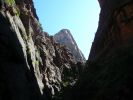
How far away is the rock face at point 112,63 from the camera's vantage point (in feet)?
62.2

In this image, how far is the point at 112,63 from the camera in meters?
22.1

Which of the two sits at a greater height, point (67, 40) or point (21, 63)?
point (67, 40)

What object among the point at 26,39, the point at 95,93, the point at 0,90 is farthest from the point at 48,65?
the point at 95,93

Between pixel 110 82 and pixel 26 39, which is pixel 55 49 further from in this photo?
pixel 110 82

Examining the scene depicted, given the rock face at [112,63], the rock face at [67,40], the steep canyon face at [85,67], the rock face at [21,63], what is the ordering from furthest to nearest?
the rock face at [67,40]
the rock face at [21,63]
the steep canyon face at [85,67]
the rock face at [112,63]

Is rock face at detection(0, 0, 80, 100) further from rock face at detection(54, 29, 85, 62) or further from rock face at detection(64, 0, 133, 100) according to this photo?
rock face at detection(54, 29, 85, 62)

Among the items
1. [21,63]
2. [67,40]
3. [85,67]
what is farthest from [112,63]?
[67,40]

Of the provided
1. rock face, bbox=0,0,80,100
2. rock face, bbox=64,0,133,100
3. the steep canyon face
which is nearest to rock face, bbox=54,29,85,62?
rock face, bbox=0,0,80,100

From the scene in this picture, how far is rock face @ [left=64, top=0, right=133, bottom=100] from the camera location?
19.0 metres

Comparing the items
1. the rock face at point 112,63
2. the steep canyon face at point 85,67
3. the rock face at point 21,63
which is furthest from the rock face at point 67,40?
the rock face at point 112,63

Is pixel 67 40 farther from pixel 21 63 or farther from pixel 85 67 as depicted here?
pixel 21 63

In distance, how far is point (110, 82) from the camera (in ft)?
65.1

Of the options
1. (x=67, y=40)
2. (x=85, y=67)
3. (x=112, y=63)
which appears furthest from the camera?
(x=67, y=40)

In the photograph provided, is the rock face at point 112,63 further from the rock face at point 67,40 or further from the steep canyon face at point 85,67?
the rock face at point 67,40
